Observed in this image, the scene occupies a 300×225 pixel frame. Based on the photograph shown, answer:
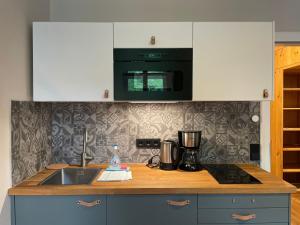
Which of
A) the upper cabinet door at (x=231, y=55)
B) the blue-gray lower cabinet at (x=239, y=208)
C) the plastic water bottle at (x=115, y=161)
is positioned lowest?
the blue-gray lower cabinet at (x=239, y=208)

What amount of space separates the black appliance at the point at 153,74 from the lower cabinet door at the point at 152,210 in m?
0.71

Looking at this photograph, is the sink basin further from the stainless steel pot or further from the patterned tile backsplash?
the stainless steel pot

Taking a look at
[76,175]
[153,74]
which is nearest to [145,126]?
[153,74]

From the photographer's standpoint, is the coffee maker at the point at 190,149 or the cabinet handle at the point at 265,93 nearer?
the cabinet handle at the point at 265,93

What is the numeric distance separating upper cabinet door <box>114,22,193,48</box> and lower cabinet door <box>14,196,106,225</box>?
111cm

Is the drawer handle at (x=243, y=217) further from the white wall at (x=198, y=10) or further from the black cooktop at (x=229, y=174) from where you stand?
the white wall at (x=198, y=10)

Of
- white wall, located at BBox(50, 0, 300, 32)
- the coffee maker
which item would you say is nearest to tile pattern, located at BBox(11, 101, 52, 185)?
white wall, located at BBox(50, 0, 300, 32)

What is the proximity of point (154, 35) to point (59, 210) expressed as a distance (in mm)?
1366

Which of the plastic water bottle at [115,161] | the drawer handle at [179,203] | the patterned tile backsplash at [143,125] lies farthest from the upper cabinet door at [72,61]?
the drawer handle at [179,203]

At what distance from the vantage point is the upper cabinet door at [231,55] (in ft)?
6.30

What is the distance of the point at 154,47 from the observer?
1.93 metres

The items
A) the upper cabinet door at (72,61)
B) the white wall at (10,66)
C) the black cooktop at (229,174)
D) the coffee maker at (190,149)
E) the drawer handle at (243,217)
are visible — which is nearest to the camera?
the white wall at (10,66)

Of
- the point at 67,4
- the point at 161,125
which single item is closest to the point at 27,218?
the point at 161,125

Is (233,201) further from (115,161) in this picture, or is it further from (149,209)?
(115,161)
